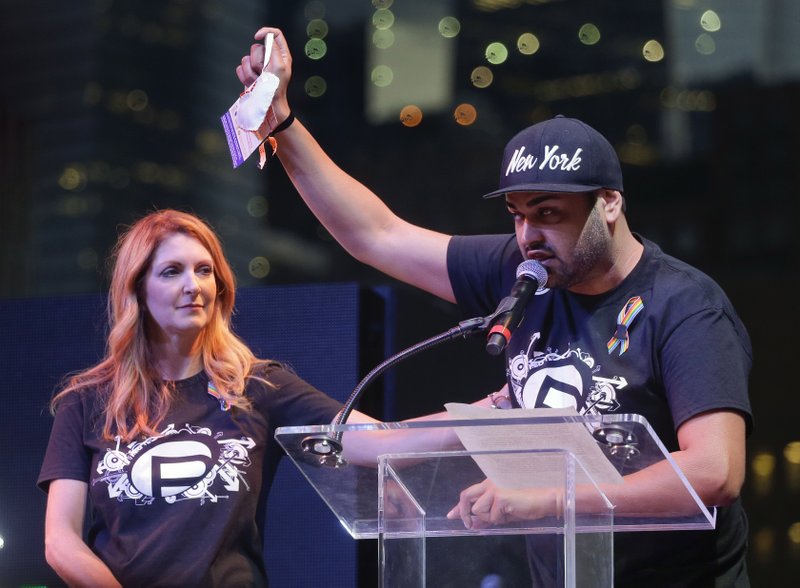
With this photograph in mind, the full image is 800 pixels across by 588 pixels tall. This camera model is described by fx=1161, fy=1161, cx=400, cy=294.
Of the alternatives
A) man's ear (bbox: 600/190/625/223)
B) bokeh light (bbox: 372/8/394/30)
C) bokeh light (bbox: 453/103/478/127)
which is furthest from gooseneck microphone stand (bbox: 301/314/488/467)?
bokeh light (bbox: 372/8/394/30)

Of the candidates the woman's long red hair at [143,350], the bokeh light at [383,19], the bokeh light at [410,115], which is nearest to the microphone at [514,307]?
the woman's long red hair at [143,350]

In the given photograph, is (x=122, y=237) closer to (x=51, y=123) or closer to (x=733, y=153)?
(x=733, y=153)

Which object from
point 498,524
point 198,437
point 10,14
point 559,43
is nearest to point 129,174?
point 10,14

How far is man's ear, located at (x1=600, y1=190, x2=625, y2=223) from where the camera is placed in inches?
80.8

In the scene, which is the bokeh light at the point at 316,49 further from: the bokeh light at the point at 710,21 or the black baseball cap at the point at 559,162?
the black baseball cap at the point at 559,162

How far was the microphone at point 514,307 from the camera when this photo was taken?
5.24ft

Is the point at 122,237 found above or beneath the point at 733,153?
beneath

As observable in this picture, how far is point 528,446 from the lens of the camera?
5.08 feet

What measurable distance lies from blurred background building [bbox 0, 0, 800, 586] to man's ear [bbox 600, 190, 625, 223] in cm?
95

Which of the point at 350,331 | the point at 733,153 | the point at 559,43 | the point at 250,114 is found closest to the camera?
the point at 250,114

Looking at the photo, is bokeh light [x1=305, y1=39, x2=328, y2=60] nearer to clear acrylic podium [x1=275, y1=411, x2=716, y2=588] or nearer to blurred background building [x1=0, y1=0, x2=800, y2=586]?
blurred background building [x1=0, y1=0, x2=800, y2=586]

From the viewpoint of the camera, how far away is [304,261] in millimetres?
4336

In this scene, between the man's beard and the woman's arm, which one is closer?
the man's beard

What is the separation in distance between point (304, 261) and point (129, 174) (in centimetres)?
94
